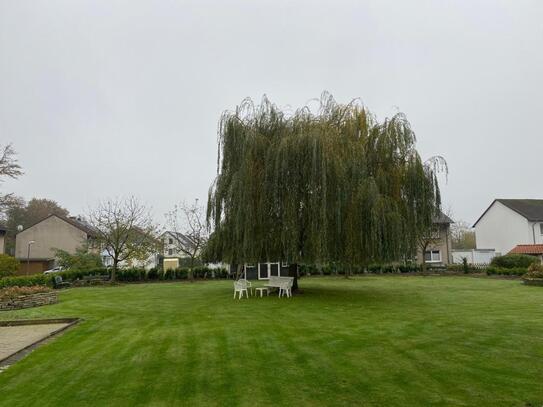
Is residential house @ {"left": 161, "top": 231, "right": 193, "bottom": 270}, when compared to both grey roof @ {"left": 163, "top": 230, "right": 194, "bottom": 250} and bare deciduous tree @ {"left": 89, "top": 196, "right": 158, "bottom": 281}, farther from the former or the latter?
bare deciduous tree @ {"left": 89, "top": 196, "right": 158, "bottom": 281}

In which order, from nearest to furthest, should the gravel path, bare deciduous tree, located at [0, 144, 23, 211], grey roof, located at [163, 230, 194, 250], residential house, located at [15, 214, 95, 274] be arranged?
1. the gravel path
2. bare deciduous tree, located at [0, 144, 23, 211]
3. grey roof, located at [163, 230, 194, 250]
4. residential house, located at [15, 214, 95, 274]

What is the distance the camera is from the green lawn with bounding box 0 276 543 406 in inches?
193

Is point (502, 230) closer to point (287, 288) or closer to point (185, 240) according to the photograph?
point (185, 240)

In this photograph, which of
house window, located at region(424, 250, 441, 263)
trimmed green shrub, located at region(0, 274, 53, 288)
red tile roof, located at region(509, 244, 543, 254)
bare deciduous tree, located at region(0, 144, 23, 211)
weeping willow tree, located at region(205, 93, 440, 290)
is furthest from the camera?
house window, located at region(424, 250, 441, 263)

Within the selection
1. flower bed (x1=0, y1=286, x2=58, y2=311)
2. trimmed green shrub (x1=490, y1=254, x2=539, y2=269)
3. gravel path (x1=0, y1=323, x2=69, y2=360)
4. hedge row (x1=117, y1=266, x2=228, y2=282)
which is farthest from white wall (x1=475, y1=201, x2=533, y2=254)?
gravel path (x1=0, y1=323, x2=69, y2=360)

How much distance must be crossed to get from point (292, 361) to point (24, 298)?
12343mm

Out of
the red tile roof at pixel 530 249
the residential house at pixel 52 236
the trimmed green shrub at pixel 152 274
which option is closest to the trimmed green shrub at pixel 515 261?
the red tile roof at pixel 530 249

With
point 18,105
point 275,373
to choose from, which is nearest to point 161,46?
point 18,105

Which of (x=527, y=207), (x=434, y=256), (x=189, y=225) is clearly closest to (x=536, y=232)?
(x=527, y=207)

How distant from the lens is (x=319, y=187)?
13961 mm

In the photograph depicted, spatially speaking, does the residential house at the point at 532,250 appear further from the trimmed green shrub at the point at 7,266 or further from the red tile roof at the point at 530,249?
the trimmed green shrub at the point at 7,266

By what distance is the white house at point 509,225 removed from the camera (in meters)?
36.5

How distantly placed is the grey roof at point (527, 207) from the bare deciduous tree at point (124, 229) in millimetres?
32128

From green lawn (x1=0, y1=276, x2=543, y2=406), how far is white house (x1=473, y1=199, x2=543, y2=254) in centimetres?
3033
